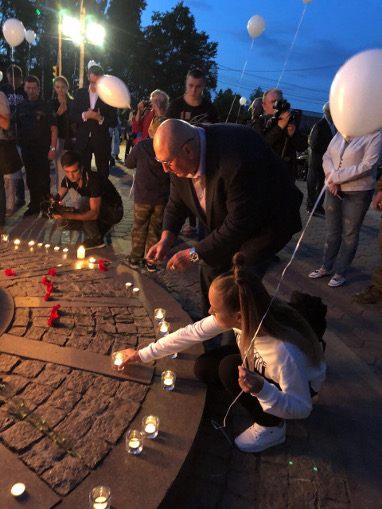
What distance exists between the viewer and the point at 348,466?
7.72 feet

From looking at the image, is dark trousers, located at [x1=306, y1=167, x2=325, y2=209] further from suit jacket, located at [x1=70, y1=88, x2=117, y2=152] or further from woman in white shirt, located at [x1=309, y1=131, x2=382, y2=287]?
suit jacket, located at [x1=70, y1=88, x2=117, y2=152]

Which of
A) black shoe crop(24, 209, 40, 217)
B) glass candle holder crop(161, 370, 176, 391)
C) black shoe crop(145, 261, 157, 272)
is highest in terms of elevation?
glass candle holder crop(161, 370, 176, 391)

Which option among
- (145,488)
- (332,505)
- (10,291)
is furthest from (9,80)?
(332,505)

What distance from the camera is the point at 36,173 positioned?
686 cm

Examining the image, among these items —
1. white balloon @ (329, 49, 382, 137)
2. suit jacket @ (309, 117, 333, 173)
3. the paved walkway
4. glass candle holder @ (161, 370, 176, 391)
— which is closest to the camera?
the paved walkway

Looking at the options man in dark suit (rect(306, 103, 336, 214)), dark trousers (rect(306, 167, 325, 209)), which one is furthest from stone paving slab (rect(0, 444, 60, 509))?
dark trousers (rect(306, 167, 325, 209))

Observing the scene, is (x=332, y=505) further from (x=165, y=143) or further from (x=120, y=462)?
(x=165, y=143)

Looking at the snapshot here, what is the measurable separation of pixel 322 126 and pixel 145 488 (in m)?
7.35

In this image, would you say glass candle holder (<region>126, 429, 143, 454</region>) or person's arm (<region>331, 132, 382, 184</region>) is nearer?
glass candle holder (<region>126, 429, 143, 454</region>)

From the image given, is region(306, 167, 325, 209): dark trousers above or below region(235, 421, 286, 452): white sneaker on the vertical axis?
above

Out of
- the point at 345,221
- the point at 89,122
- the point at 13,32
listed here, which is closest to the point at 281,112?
the point at 345,221

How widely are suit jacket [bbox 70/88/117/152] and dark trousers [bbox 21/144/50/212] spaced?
0.66 metres

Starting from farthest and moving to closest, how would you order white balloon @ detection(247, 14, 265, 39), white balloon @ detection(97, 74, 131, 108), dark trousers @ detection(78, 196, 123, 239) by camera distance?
white balloon @ detection(247, 14, 265, 39)
white balloon @ detection(97, 74, 131, 108)
dark trousers @ detection(78, 196, 123, 239)

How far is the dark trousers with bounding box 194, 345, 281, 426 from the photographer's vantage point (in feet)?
7.88
